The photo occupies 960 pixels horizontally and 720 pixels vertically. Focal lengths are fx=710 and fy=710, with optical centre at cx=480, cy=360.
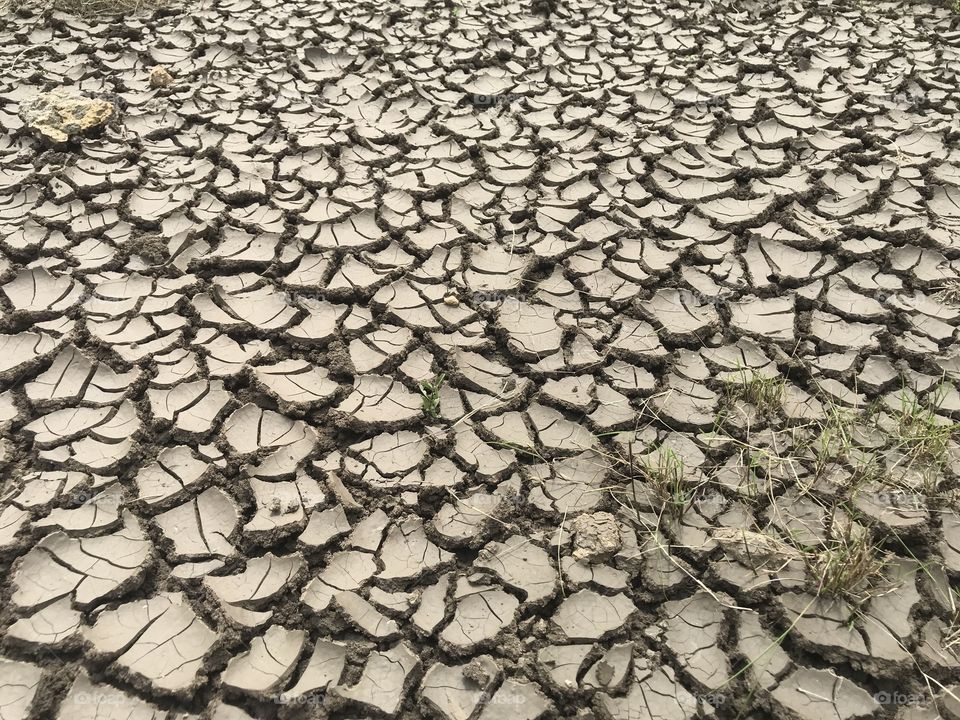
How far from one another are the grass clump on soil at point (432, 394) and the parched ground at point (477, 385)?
13mm

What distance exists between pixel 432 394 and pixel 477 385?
0.47 ft

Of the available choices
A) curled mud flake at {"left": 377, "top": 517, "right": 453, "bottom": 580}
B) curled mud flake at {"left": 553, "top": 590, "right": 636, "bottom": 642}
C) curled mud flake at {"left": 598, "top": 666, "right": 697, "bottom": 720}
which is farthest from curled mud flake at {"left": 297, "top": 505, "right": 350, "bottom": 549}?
curled mud flake at {"left": 598, "top": 666, "right": 697, "bottom": 720}

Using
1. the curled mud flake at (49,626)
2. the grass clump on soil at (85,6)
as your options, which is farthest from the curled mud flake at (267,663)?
the grass clump on soil at (85,6)

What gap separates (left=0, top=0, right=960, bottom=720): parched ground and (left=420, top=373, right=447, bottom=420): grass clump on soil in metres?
0.01

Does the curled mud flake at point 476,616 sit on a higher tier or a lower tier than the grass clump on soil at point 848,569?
lower

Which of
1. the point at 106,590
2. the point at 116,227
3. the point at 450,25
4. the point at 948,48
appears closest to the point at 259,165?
the point at 116,227

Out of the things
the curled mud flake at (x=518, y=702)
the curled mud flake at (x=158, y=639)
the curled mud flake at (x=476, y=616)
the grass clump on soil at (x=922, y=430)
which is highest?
the grass clump on soil at (x=922, y=430)

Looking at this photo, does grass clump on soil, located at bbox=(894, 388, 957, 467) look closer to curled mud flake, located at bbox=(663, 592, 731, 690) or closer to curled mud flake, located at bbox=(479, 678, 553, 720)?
curled mud flake, located at bbox=(663, 592, 731, 690)

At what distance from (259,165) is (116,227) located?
0.58 meters

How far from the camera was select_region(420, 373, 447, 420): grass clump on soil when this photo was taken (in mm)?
2020

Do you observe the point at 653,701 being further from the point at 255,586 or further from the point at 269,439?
the point at 269,439

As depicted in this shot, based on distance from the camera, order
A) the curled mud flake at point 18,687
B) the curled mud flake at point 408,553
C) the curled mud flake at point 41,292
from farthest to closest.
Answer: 1. the curled mud flake at point 41,292
2. the curled mud flake at point 408,553
3. the curled mud flake at point 18,687

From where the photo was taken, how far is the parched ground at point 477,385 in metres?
1.56

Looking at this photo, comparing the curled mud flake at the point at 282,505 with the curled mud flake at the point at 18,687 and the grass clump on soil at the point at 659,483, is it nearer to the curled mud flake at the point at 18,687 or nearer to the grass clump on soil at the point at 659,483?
the curled mud flake at the point at 18,687
